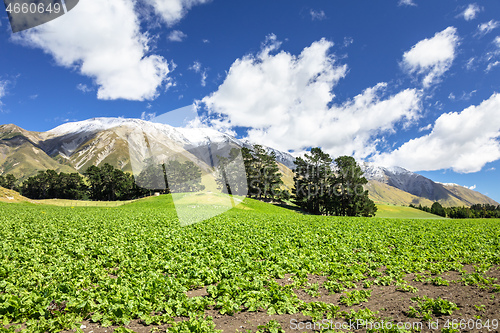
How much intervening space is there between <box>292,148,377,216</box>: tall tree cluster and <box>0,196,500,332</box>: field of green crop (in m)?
51.3

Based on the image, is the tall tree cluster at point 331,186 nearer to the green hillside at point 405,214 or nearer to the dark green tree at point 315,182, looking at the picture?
the dark green tree at point 315,182

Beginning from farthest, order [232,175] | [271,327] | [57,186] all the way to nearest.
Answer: [57,186]
[232,175]
[271,327]

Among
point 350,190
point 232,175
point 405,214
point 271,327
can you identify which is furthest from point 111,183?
point 405,214

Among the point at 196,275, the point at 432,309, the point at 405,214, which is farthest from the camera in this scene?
the point at 405,214

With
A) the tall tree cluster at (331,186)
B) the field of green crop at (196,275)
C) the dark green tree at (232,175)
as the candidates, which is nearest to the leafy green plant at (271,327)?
the field of green crop at (196,275)

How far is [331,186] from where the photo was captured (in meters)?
74.8

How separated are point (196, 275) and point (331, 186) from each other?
231 ft

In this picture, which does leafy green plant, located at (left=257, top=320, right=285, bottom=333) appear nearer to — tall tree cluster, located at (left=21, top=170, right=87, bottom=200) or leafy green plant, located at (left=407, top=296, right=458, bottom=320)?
leafy green plant, located at (left=407, top=296, right=458, bottom=320)

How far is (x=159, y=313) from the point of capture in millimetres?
7664

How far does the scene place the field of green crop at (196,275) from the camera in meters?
7.31

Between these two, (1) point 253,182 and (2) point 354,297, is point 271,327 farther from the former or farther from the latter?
(1) point 253,182

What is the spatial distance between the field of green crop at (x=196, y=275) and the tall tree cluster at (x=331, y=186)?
168 feet

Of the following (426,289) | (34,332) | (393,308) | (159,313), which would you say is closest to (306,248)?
(426,289)

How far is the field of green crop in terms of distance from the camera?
7.31m
